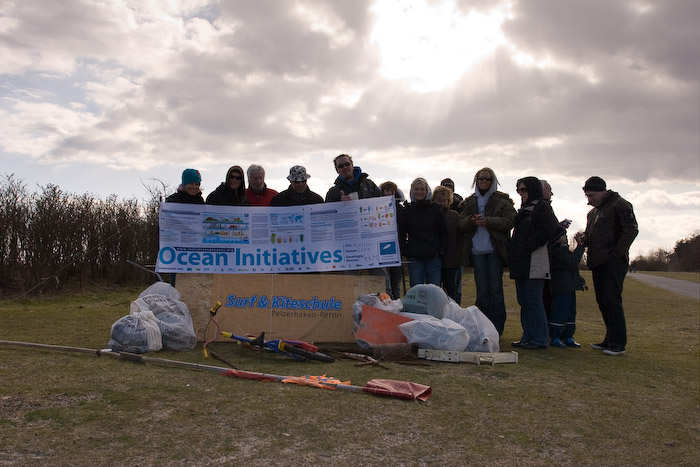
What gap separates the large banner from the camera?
6953 millimetres

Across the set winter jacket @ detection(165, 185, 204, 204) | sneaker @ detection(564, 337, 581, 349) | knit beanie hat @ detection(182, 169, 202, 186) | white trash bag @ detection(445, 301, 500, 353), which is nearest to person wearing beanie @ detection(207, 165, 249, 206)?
winter jacket @ detection(165, 185, 204, 204)

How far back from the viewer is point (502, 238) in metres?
7.06

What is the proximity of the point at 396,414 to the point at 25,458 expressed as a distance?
2.13 metres

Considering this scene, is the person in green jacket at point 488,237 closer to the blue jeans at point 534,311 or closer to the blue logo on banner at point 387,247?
the blue jeans at point 534,311

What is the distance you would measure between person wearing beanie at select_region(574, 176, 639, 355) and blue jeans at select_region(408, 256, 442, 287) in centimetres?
184

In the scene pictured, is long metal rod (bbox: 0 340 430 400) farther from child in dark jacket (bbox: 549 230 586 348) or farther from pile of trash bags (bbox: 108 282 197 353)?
child in dark jacket (bbox: 549 230 586 348)

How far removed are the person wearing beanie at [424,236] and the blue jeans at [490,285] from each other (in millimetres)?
496

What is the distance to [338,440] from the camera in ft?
10.5

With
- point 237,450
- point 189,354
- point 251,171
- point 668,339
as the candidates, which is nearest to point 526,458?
point 237,450

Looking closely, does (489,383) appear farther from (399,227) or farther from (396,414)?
(399,227)

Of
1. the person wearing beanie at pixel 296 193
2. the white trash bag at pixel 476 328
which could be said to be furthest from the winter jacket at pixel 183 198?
the white trash bag at pixel 476 328

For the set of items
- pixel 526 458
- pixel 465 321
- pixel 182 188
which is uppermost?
pixel 182 188

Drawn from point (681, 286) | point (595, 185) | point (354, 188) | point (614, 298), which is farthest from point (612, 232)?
point (681, 286)

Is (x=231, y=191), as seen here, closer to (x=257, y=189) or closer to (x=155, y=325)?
(x=257, y=189)
